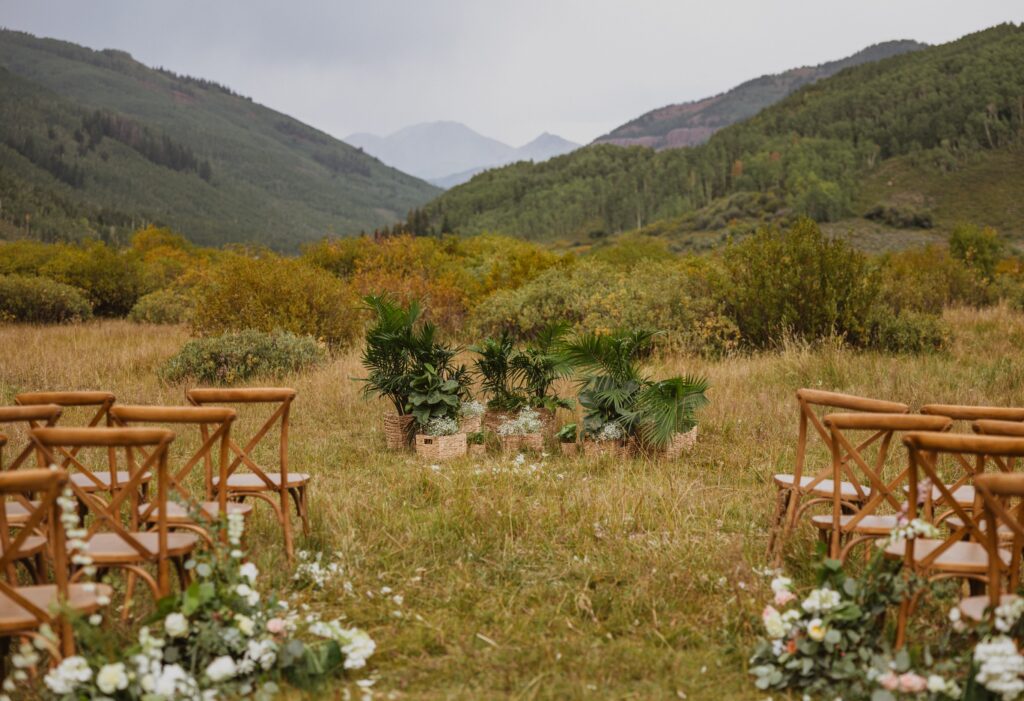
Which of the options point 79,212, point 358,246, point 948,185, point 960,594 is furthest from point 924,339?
point 79,212

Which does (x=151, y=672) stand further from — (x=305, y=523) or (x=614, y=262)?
(x=614, y=262)

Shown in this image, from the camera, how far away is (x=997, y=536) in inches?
109

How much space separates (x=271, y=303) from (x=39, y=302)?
9.83 meters

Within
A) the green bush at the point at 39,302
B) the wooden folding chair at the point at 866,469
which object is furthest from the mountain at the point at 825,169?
the wooden folding chair at the point at 866,469

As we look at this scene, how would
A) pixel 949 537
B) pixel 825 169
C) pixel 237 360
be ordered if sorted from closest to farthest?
pixel 949 537, pixel 237 360, pixel 825 169

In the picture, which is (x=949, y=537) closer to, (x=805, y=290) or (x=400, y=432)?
(x=400, y=432)

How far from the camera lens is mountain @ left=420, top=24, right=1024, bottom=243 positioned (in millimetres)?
65250

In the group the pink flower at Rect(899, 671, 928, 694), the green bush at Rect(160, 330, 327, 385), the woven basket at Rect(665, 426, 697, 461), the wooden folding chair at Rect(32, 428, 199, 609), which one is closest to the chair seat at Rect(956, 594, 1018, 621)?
the pink flower at Rect(899, 671, 928, 694)

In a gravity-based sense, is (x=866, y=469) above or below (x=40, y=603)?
above

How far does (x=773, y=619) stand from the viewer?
3.20 metres

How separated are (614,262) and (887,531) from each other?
2281cm

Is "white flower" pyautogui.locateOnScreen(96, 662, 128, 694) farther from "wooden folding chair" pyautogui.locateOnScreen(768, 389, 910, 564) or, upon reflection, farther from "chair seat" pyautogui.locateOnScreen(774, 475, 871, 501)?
"chair seat" pyautogui.locateOnScreen(774, 475, 871, 501)

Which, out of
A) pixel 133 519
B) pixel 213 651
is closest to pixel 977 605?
pixel 213 651

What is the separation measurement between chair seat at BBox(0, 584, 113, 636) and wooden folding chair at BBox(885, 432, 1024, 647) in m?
2.99
